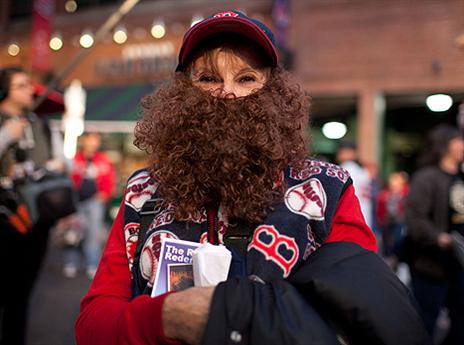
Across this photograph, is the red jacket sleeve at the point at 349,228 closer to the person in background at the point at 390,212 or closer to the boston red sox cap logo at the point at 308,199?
the boston red sox cap logo at the point at 308,199

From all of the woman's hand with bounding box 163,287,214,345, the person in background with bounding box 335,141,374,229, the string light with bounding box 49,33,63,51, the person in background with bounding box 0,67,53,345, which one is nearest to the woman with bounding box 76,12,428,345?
the woman's hand with bounding box 163,287,214,345

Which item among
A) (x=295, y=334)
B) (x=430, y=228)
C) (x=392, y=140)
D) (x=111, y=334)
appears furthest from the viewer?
(x=392, y=140)

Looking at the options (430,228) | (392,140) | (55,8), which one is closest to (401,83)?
(392,140)

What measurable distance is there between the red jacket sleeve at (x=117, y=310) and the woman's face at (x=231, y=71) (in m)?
0.45

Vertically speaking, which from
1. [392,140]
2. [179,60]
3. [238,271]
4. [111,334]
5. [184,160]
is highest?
A: [392,140]

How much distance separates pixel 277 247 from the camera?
1.40m

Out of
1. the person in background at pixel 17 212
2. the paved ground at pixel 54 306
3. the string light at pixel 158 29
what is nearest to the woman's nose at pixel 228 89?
the paved ground at pixel 54 306

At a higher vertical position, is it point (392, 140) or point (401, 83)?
point (401, 83)

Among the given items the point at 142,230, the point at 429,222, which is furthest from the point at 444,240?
the point at 142,230

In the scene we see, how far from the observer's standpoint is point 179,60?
1647 mm

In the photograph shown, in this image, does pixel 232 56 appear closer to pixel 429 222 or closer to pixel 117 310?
pixel 117 310

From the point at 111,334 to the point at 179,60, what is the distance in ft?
2.57

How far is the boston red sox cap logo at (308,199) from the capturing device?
1.44m

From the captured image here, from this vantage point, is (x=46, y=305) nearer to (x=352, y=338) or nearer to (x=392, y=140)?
(x=352, y=338)
